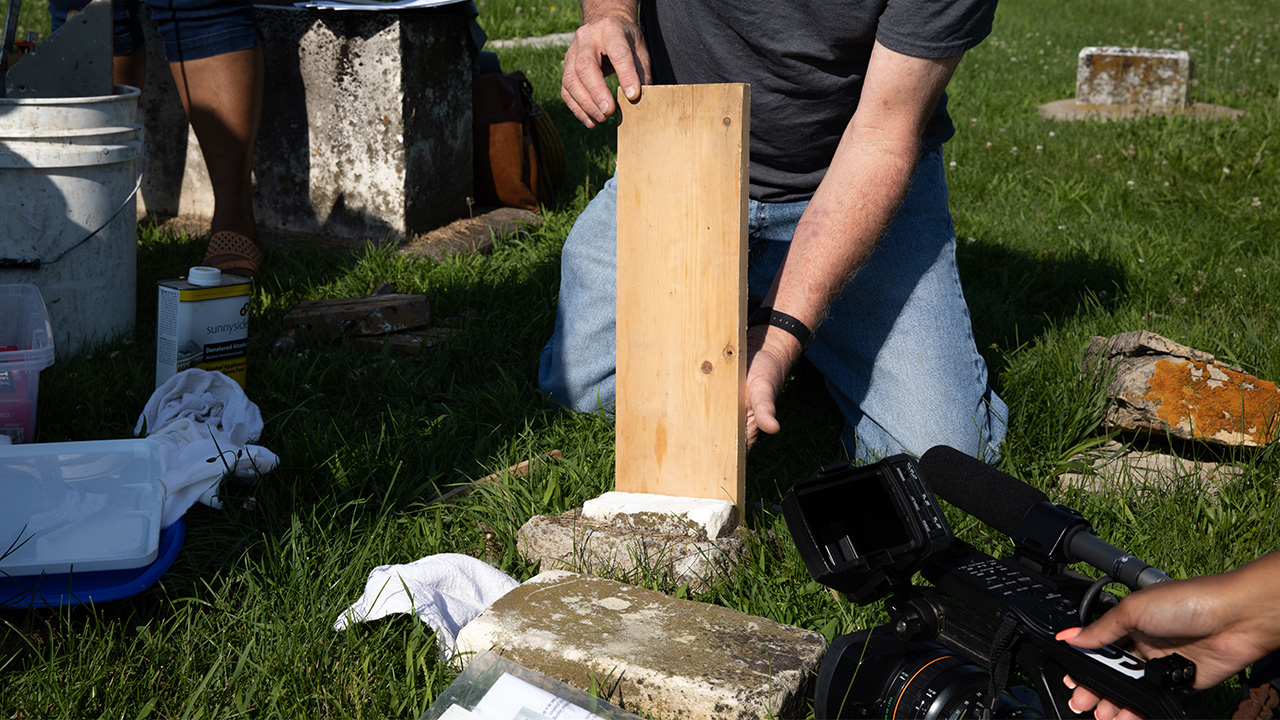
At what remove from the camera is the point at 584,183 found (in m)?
4.56

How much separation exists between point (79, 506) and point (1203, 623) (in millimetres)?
1907

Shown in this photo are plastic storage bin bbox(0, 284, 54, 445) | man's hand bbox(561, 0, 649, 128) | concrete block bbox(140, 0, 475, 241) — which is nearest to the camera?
man's hand bbox(561, 0, 649, 128)

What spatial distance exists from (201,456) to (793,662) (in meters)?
1.28

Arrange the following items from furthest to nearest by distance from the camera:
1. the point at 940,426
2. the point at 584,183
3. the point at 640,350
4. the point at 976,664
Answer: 1. the point at 584,183
2. the point at 940,426
3. the point at 640,350
4. the point at 976,664

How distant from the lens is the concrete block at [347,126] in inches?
147

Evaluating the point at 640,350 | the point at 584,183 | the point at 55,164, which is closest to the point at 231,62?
the point at 55,164

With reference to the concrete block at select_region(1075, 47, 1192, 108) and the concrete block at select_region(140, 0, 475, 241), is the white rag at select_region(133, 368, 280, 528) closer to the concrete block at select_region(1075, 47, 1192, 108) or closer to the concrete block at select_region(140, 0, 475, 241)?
the concrete block at select_region(140, 0, 475, 241)

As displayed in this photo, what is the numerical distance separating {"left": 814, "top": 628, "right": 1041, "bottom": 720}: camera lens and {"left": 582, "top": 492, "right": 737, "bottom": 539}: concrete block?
499 mm

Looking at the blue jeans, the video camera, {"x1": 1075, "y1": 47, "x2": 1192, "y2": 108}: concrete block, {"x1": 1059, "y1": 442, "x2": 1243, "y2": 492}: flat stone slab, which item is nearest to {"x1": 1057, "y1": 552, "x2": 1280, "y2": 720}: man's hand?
the video camera

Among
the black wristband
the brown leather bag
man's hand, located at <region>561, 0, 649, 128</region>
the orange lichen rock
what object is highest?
man's hand, located at <region>561, 0, 649, 128</region>

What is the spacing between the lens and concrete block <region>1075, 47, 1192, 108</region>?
20.7 ft

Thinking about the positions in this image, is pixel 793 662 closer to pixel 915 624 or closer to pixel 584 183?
pixel 915 624

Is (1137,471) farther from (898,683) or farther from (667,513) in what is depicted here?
(898,683)

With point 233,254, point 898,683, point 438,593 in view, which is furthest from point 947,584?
point 233,254
